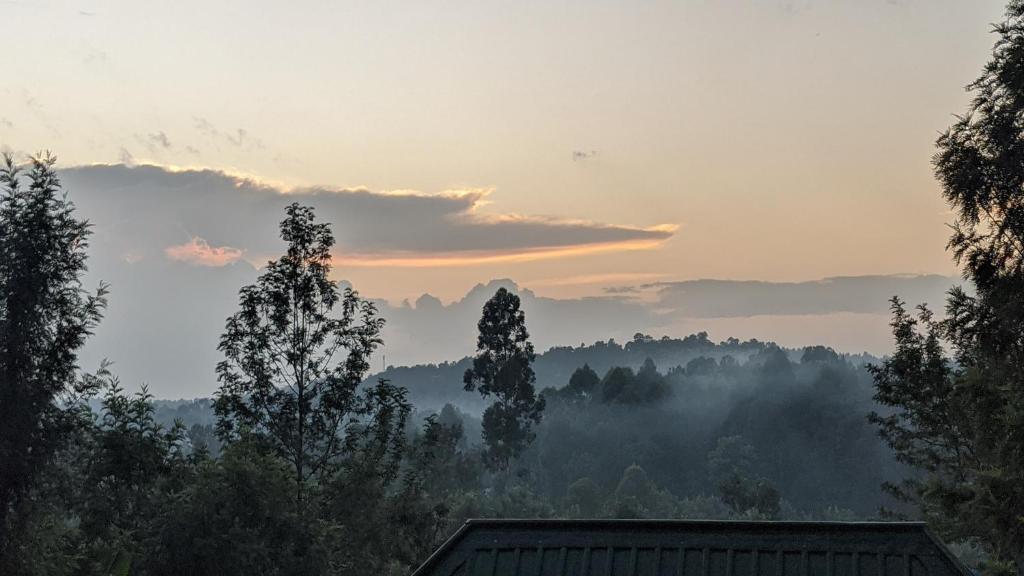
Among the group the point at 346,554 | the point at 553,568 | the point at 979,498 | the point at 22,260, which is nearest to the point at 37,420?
the point at 22,260

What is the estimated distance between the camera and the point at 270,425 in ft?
127

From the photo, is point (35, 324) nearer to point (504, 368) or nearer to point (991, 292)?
point (991, 292)

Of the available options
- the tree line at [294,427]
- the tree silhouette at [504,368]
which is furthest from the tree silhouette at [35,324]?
the tree silhouette at [504,368]

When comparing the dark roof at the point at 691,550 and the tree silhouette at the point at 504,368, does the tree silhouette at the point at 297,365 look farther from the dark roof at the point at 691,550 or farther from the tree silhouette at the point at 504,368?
the tree silhouette at the point at 504,368

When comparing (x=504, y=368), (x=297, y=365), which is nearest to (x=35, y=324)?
(x=297, y=365)

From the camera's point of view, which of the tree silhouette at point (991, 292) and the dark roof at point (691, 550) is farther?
the tree silhouette at point (991, 292)

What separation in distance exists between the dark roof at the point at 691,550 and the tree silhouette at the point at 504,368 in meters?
86.0

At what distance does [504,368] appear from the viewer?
10125 centimetres

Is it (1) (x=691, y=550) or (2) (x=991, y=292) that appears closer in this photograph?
(1) (x=691, y=550)

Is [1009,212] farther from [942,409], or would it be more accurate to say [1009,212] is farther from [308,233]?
[308,233]

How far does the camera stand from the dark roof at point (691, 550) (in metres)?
13.4

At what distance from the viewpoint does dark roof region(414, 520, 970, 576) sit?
13.4 m

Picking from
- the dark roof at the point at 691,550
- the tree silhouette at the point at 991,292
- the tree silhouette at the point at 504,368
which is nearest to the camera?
the dark roof at the point at 691,550

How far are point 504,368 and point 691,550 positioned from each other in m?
87.5
